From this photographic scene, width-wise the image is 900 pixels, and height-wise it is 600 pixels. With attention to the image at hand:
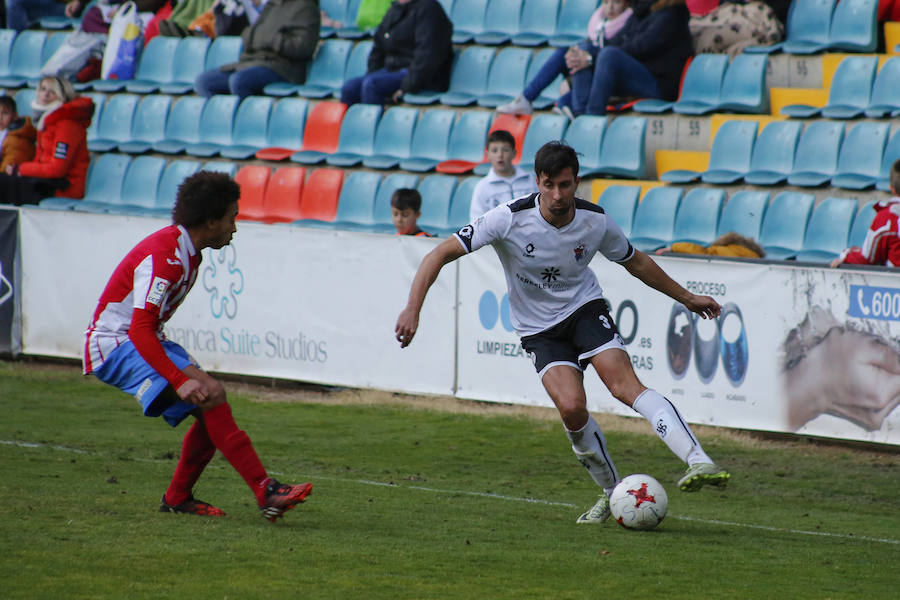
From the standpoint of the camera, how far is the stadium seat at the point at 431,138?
552 inches

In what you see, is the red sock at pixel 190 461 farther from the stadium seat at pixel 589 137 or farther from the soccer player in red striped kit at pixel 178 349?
the stadium seat at pixel 589 137

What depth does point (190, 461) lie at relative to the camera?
6.32 metres

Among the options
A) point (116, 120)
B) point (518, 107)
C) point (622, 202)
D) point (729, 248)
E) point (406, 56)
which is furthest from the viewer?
point (116, 120)

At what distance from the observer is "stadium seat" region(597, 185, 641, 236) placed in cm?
1212

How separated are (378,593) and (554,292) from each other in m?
2.15

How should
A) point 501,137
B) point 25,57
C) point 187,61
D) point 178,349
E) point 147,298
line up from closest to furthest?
point 147,298, point 178,349, point 501,137, point 187,61, point 25,57

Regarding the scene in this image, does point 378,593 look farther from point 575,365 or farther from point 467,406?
point 467,406

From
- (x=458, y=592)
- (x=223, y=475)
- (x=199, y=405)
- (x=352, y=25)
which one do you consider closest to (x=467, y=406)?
(x=223, y=475)

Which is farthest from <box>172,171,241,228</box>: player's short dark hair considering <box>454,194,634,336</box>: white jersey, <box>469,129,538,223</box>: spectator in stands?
<box>469,129,538,223</box>: spectator in stands

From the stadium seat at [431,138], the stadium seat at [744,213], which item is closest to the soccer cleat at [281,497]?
the stadium seat at [744,213]

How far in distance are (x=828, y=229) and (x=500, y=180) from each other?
2.85 meters

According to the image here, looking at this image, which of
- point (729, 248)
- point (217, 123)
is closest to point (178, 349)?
point (729, 248)

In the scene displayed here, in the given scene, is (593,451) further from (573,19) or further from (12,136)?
(12,136)

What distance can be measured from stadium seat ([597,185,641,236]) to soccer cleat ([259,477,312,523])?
668 cm
